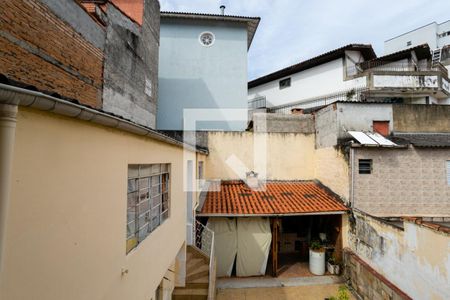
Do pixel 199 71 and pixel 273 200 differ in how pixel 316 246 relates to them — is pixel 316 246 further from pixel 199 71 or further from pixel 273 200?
pixel 199 71

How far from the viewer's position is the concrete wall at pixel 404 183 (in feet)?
30.3

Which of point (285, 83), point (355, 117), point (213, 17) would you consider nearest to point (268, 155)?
point (355, 117)

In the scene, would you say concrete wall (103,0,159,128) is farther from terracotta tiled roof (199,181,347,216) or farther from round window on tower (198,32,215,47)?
terracotta tiled roof (199,181,347,216)

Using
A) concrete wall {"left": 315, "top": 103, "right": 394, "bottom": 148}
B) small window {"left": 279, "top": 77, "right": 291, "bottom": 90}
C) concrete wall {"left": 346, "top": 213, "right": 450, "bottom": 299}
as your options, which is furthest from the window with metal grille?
small window {"left": 279, "top": 77, "right": 291, "bottom": 90}

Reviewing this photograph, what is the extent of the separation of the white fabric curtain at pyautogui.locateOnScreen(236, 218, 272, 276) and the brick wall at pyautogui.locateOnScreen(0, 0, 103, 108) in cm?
769

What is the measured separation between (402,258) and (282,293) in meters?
4.28

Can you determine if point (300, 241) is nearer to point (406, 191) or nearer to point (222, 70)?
point (406, 191)

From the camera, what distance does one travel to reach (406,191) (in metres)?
9.29

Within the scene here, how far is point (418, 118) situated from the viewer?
1080 cm

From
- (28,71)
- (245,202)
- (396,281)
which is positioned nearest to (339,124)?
(245,202)

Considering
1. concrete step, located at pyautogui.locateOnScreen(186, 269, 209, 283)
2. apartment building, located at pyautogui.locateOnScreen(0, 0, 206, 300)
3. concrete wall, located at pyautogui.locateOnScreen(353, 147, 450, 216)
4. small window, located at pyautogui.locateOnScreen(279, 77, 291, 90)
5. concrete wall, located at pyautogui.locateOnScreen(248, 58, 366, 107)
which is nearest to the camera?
apartment building, located at pyautogui.locateOnScreen(0, 0, 206, 300)

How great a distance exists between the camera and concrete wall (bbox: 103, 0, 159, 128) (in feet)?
26.3

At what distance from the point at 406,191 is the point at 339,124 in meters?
3.77

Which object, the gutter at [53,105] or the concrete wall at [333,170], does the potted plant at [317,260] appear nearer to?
the concrete wall at [333,170]
